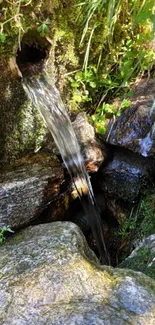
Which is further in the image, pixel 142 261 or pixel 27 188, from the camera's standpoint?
pixel 27 188

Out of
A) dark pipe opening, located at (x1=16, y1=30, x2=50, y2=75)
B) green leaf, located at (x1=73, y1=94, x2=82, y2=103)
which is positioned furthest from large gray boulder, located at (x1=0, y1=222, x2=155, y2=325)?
dark pipe opening, located at (x1=16, y1=30, x2=50, y2=75)

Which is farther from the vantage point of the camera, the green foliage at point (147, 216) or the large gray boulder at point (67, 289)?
the green foliage at point (147, 216)

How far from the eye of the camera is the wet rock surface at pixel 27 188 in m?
2.62

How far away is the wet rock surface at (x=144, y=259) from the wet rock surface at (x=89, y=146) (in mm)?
977

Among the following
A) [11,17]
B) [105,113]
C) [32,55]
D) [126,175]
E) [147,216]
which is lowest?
[147,216]

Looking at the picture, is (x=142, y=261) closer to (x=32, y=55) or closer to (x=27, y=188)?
(x=27, y=188)

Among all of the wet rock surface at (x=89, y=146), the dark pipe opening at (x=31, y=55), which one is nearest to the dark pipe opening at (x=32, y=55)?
the dark pipe opening at (x=31, y=55)

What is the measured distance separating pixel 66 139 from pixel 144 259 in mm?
1288

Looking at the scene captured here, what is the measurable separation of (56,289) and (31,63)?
227 cm

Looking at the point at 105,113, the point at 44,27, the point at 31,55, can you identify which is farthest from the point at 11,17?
the point at 105,113

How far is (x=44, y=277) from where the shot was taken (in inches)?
70.1

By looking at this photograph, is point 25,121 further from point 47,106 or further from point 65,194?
point 65,194

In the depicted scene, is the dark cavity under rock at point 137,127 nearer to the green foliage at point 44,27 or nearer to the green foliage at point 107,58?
the green foliage at point 107,58

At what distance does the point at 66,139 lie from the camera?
3.12 m
